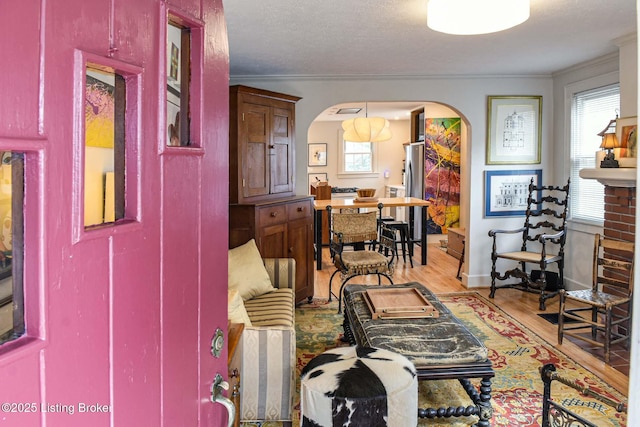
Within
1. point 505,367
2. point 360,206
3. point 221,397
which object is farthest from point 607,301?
point 360,206

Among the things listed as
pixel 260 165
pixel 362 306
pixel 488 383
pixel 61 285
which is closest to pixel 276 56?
pixel 260 165

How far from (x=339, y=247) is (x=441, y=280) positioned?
1.49 meters

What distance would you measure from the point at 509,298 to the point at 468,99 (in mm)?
2143

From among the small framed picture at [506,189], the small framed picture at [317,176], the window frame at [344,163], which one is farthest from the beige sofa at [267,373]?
the window frame at [344,163]

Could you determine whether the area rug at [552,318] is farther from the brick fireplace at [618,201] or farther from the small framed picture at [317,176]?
the small framed picture at [317,176]

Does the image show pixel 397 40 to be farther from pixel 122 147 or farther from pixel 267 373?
pixel 122 147

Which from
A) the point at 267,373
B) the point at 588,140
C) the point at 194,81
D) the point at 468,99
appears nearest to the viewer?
the point at 194,81

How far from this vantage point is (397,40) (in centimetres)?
372

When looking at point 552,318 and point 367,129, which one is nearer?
point 552,318

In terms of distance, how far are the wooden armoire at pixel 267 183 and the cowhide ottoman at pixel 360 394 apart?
7.15ft

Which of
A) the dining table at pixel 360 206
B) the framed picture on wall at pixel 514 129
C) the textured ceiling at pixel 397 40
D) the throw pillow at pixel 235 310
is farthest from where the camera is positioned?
the dining table at pixel 360 206

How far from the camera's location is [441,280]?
5.66m

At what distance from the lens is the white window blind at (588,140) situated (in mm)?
4500

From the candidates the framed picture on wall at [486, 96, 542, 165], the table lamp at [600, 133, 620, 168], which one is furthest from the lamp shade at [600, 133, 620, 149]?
the framed picture on wall at [486, 96, 542, 165]
